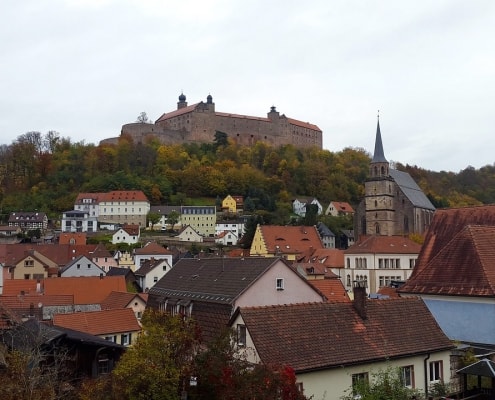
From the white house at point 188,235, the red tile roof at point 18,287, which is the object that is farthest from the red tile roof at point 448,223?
the white house at point 188,235

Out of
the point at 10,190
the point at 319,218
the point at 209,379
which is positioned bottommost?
the point at 209,379

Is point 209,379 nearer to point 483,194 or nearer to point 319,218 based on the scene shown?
point 319,218

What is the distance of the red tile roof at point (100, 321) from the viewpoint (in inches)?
1099

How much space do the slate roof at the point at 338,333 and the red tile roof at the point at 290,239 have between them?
160ft

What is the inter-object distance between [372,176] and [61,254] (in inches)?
1813

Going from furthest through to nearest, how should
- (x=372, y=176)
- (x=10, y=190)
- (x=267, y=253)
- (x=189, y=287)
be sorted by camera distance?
(x=10, y=190), (x=372, y=176), (x=267, y=253), (x=189, y=287)

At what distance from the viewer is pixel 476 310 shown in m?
20.5

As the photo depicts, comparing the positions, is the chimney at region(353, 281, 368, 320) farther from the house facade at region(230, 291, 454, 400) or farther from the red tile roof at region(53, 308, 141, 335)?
the red tile roof at region(53, 308, 141, 335)

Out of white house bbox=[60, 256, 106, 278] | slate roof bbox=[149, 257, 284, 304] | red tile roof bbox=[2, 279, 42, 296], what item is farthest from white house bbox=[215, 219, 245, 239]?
slate roof bbox=[149, 257, 284, 304]

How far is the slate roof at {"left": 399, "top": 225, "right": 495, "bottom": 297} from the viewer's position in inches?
814

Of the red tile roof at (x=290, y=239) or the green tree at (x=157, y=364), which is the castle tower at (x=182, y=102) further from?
the green tree at (x=157, y=364)

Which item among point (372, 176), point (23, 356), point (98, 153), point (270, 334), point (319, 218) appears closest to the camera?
point (23, 356)

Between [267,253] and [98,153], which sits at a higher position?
[98,153]

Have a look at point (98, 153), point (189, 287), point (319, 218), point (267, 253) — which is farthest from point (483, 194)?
point (189, 287)
